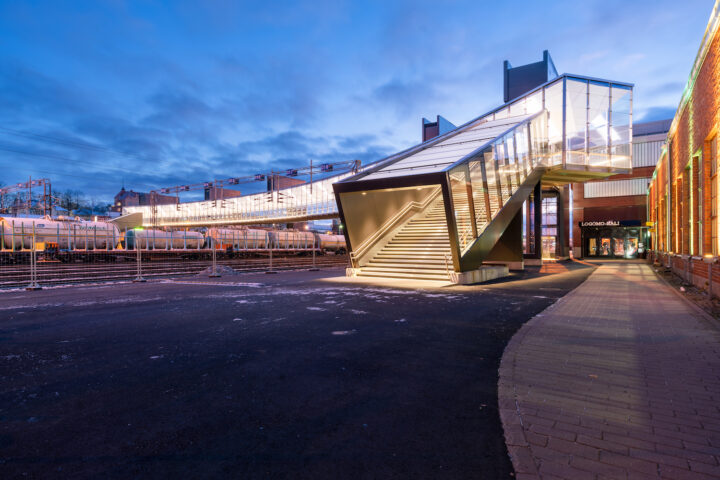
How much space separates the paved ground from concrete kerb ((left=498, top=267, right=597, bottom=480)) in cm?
8

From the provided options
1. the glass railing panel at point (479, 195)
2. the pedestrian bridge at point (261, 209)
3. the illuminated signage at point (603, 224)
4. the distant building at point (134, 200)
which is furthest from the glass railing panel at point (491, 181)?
the distant building at point (134, 200)

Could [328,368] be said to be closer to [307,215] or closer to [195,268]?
[195,268]

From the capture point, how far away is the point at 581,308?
8125 mm

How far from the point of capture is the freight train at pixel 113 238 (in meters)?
20.0

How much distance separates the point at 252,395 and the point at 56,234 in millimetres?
24415

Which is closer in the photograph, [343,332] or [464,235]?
[343,332]

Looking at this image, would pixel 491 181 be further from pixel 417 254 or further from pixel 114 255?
pixel 114 255

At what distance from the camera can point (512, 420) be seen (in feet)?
9.71

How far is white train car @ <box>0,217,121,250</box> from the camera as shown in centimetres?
1981

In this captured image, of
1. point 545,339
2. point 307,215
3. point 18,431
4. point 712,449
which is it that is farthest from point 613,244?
point 18,431

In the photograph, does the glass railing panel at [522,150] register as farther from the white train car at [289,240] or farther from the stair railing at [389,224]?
the white train car at [289,240]

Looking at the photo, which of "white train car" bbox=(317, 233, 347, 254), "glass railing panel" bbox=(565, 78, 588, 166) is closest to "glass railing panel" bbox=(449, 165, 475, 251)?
"glass railing panel" bbox=(565, 78, 588, 166)

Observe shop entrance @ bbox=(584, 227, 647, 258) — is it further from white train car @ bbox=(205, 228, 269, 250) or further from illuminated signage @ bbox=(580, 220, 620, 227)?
white train car @ bbox=(205, 228, 269, 250)

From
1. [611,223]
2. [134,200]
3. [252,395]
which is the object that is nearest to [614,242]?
[611,223]
